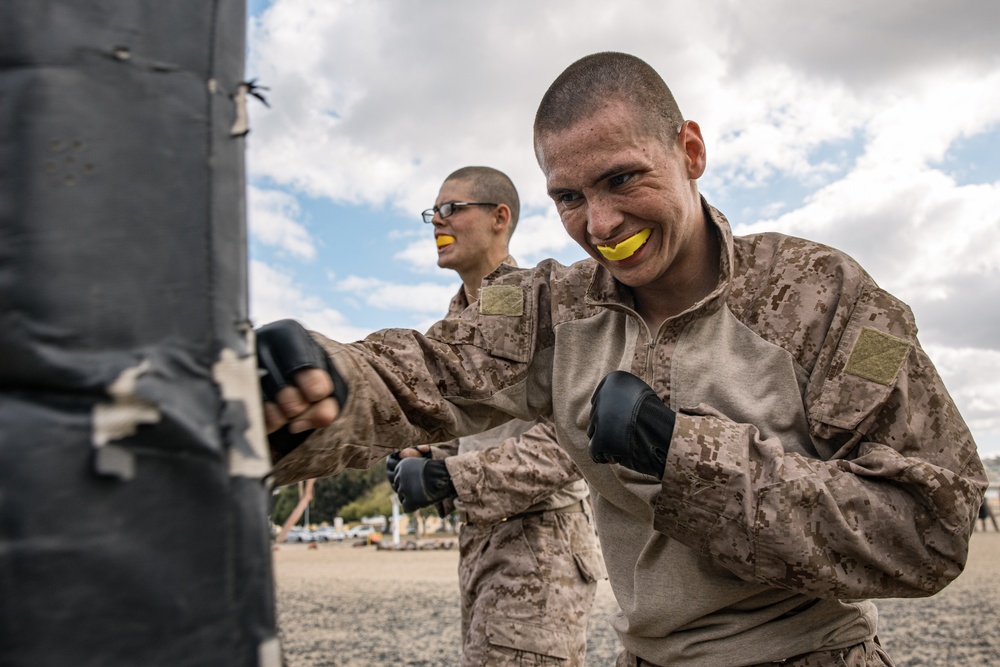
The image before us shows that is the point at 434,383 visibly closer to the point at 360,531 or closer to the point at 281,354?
the point at 281,354

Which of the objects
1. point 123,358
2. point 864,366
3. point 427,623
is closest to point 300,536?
point 427,623

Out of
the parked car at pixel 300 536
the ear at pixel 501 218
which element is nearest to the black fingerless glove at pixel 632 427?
the ear at pixel 501 218

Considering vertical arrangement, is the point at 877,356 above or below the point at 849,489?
above

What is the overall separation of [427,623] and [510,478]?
322 inches

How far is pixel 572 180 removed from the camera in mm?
2518

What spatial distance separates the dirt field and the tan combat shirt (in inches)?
247

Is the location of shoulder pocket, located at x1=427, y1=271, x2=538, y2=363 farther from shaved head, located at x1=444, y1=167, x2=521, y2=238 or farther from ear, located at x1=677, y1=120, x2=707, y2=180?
shaved head, located at x1=444, y1=167, x2=521, y2=238

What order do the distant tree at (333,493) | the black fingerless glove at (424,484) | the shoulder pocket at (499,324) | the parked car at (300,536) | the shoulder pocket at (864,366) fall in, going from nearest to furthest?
the shoulder pocket at (864,366) → the shoulder pocket at (499,324) → the black fingerless glove at (424,484) → the parked car at (300,536) → the distant tree at (333,493)

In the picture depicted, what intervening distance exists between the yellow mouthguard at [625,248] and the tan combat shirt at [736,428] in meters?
0.19

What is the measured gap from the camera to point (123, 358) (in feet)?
2.87

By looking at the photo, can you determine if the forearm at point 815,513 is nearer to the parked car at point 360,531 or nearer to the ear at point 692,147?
the ear at point 692,147

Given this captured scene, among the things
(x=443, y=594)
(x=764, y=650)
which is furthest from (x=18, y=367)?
(x=443, y=594)

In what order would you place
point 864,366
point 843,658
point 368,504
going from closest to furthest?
point 864,366 → point 843,658 → point 368,504

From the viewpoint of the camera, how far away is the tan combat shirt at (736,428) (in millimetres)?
2039
